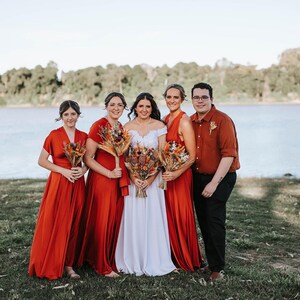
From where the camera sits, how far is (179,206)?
6.41 meters

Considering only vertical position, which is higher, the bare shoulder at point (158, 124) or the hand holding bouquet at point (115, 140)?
the bare shoulder at point (158, 124)

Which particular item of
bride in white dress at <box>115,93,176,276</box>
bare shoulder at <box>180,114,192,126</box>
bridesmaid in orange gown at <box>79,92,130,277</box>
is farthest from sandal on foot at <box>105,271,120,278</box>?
bare shoulder at <box>180,114,192,126</box>

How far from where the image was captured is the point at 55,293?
5527 millimetres

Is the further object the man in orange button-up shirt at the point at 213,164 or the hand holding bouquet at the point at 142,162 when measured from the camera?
the hand holding bouquet at the point at 142,162

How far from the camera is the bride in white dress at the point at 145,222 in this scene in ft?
20.8

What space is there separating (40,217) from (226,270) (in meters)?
2.86

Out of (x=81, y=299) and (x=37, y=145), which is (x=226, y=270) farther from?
(x=37, y=145)

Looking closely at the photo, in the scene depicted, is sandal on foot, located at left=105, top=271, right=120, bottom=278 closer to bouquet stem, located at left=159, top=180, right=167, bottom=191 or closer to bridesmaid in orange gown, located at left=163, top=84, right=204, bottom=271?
bridesmaid in orange gown, located at left=163, top=84, right=204, bottom=271

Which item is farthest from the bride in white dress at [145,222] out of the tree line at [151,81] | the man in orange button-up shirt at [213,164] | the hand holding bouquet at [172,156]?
the tree line at [151,81]

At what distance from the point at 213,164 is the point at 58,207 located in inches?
87.1

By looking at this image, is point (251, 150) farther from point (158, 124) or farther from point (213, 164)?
point (213, 164)

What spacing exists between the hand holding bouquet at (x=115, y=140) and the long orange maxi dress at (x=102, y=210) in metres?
0.17

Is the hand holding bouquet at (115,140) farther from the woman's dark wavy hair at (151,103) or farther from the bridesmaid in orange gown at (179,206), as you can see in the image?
the bridesmaid in orange gown at (179,206)

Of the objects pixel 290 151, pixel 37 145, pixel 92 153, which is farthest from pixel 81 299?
pixel 37 145
